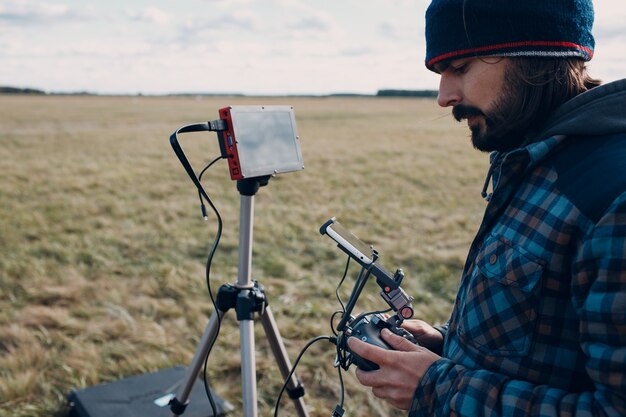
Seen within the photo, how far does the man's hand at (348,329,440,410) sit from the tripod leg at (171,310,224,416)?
3.76 ft

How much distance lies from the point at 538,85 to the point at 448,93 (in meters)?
0.27

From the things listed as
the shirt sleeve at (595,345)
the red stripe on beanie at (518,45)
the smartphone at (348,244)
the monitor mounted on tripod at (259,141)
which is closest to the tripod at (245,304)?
the monitor mounted on tripod at (259,141)

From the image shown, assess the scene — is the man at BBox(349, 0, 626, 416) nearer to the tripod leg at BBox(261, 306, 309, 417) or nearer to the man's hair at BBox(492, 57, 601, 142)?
the man's hair at BBox(492, 57, 601, 142)

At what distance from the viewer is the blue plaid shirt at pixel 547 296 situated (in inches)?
47.3

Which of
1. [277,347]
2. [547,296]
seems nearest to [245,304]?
[277,347]

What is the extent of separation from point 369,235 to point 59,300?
4.39m

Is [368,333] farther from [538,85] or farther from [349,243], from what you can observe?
[538,85]

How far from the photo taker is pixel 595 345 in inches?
47.9

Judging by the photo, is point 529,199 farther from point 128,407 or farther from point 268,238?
point 268,238

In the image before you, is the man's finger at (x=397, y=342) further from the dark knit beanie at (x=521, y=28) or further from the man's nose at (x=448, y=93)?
the dark knit beanie at (x=521, y=28)

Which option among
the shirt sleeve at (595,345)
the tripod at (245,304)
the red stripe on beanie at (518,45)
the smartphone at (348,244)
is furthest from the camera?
the tripod at (245,304)

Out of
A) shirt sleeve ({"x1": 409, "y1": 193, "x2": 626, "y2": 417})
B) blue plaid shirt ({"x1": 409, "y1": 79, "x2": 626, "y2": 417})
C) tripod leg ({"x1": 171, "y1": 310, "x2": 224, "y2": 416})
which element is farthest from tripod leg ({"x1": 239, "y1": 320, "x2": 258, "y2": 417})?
shirt sleeve ({"x1": 409, "y1": 193, "x2": 626, "y2": 417})

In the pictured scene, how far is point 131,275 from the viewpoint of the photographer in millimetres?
6191

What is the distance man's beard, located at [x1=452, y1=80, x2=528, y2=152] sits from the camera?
5.20 feet
